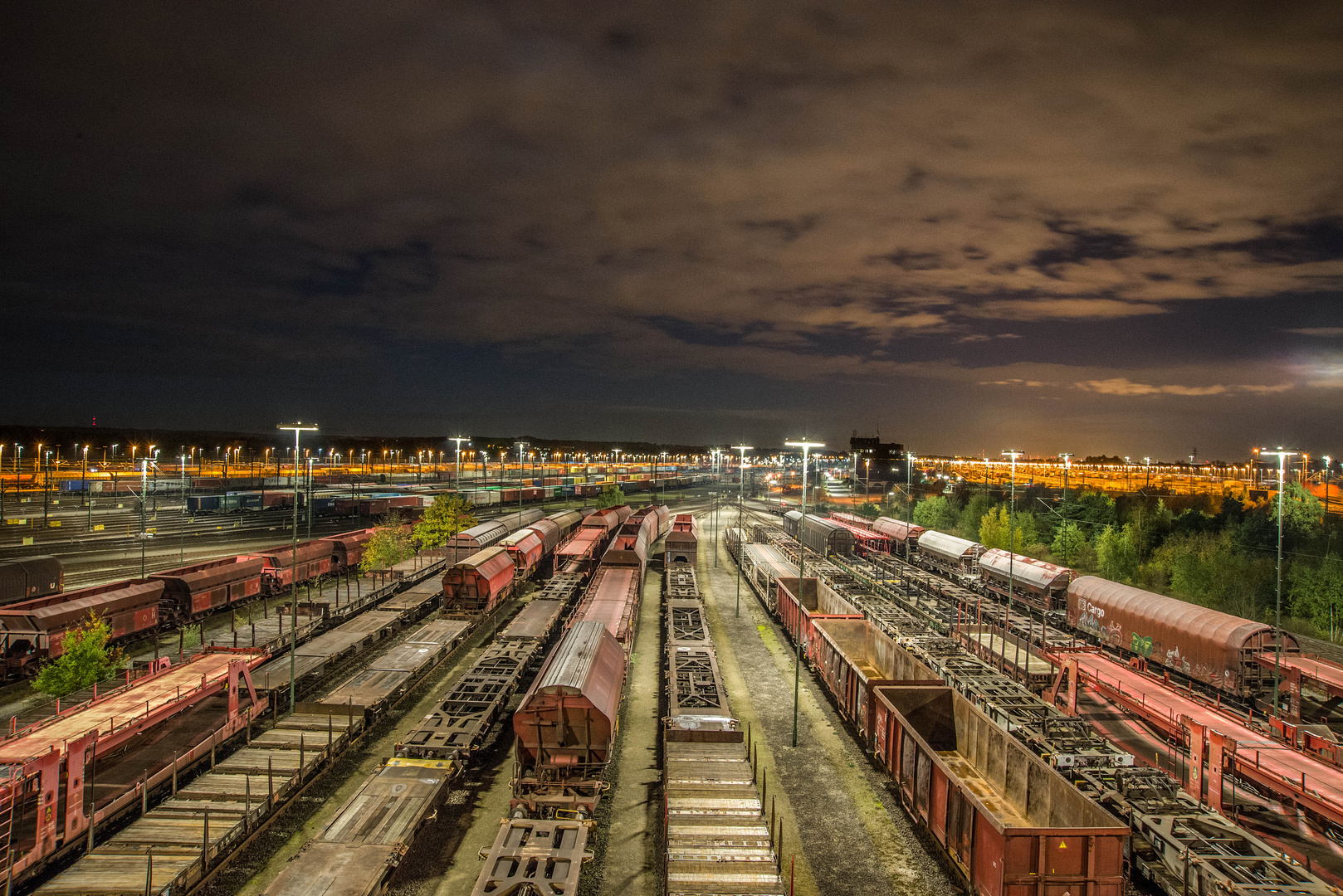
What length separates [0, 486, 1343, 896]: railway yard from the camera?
12.0 meters

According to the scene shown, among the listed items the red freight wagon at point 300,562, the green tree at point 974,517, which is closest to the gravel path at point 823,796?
the red freight wagon at point 300,562

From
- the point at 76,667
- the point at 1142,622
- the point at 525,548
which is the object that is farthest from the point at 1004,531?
the point at 76,667

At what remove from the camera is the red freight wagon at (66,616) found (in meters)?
23.3

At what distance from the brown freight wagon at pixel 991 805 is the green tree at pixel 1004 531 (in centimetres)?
3684

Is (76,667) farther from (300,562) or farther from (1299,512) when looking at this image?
(1299,512)

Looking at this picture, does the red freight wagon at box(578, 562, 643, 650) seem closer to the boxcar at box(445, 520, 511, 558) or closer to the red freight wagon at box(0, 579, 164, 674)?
the boxcar at box(445, 520, 511, 558)

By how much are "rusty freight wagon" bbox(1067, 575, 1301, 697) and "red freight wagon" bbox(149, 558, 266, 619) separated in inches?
1667

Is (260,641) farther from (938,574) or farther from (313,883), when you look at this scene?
(938,574)

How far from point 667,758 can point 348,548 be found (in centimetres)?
3474

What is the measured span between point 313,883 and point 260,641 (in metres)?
18.4

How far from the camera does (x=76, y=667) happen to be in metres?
19.7

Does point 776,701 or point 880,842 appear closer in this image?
point 880,842

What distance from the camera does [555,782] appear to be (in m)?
14.9

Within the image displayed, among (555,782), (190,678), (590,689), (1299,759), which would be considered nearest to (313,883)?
(555,782)
